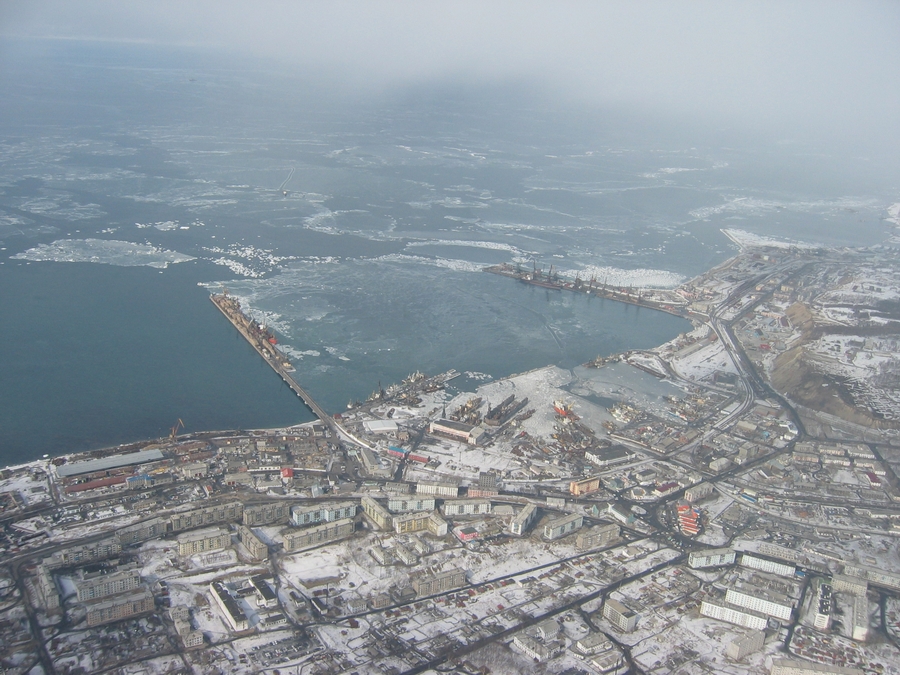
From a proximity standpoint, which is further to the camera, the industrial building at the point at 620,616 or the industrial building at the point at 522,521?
the industrial building at the point at 522,521

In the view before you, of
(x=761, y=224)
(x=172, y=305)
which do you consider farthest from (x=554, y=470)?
(x=761, y=224)

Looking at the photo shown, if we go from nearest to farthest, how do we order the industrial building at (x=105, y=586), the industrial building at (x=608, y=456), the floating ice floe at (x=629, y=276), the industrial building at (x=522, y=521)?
the industrial building at (x=105, y=586) → the industrial building at (x=522, y=521) → the industrial building at (x=608, y=456) → the floating ice floe at (x=629, y=276)

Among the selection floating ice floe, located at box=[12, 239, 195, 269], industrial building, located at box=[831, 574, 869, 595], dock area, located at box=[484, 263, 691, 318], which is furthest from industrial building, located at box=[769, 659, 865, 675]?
floating ice floe, located at box=[12, 239, 195, 269]

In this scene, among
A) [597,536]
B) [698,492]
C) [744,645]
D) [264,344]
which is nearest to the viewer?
[744,645]

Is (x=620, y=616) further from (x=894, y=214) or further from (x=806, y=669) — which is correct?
(x=894, y=214)

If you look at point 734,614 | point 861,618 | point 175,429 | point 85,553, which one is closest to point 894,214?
point 861,618

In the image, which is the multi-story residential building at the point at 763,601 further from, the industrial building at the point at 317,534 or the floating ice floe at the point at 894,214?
the floating ice floe at the point at 894,214

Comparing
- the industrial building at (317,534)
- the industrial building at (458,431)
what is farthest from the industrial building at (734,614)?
the industrial building at (458,431)

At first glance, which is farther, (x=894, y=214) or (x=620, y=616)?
(x=894, y=214)
